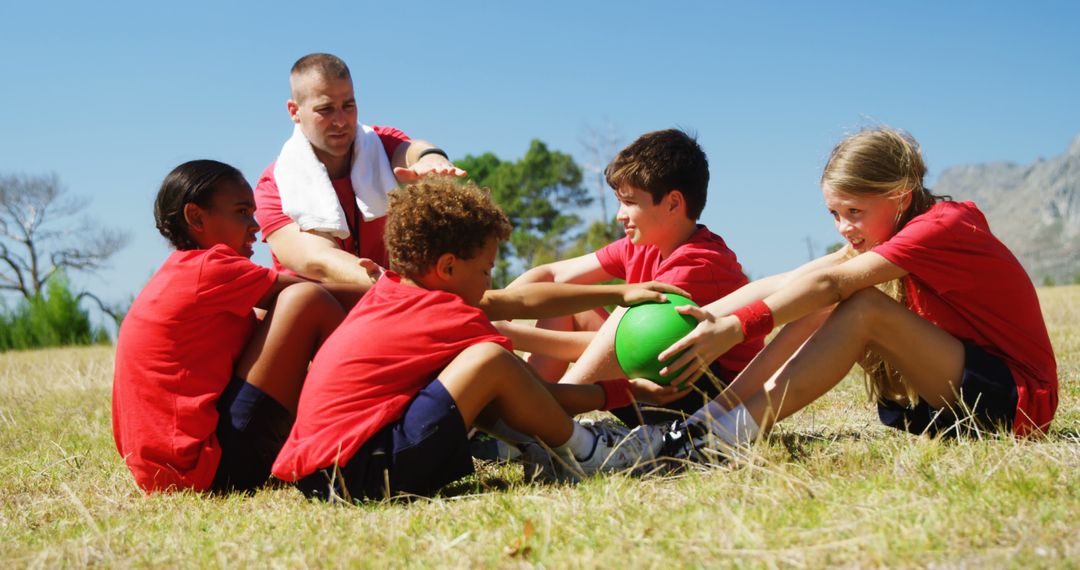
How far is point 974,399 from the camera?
406cm

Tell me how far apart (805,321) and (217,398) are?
287cm

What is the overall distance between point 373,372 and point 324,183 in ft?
8.07

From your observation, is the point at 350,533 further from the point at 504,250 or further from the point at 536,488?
the point at 504,250

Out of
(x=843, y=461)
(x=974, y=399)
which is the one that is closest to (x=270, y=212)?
(x=843, y=461)

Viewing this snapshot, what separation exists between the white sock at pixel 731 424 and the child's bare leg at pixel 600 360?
630mm

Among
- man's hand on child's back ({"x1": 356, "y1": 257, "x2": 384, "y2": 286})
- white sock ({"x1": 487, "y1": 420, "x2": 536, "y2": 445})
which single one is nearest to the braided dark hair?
man's hand on child's back ({"x1": 356, "y1": 257, "x2": 384, "y2": 286})

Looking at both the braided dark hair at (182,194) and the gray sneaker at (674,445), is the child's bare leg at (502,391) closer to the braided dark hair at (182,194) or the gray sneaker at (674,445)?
the gray sneaker at (674,445)

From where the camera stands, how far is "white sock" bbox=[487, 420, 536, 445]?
4.09 meters

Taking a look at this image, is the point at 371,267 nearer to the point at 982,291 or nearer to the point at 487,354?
the point at 487,354

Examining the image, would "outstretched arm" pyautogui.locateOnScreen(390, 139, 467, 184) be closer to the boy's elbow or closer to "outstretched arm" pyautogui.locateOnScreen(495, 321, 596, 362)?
"outstretched arm" pyautogui.locateOnScreen(495, 321, 596, 362)

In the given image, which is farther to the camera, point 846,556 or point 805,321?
point 805,321

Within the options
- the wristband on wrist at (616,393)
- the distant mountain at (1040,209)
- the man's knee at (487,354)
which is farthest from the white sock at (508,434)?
the distant mountain at (1040,209)

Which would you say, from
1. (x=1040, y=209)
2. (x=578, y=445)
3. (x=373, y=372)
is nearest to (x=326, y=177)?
(x=373, y=372)

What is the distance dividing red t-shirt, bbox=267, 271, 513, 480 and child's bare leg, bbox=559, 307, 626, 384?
1.03 m
